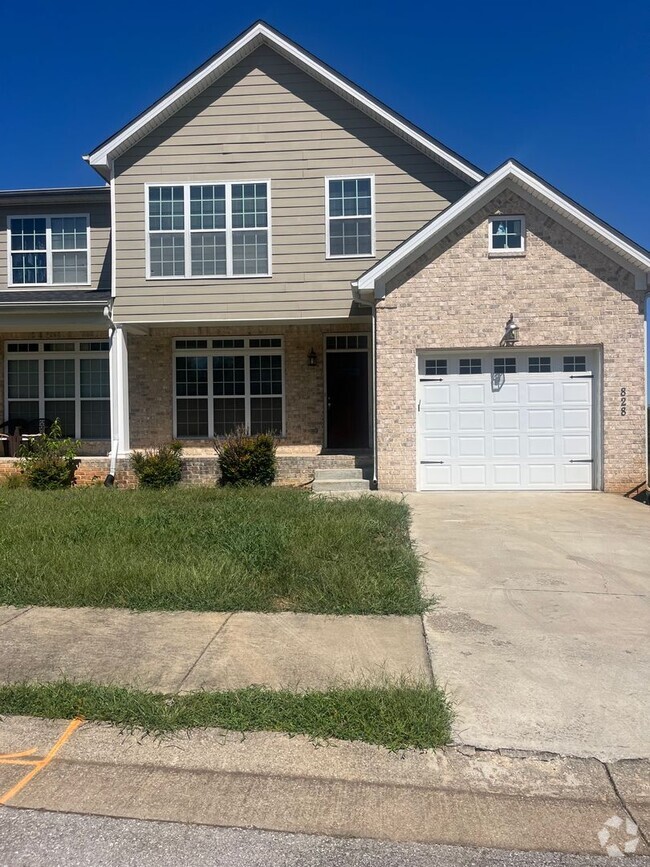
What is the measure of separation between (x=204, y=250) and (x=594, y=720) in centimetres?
1219

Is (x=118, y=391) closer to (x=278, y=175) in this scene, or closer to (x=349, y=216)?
(x=278, y=175)

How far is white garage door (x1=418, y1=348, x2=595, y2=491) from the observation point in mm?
12523

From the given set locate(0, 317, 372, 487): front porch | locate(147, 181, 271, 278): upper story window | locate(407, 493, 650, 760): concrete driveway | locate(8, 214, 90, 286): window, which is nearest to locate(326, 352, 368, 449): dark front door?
locate(0, 317, 372, 487): front porch

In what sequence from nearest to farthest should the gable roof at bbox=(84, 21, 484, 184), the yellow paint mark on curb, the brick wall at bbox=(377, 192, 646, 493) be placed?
the yellow paint mark on curb, the brick wall at bbox=(377, 192, 646, 493), the gable roof at bbox=(84, 21, 484, 184)

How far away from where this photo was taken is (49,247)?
621 inches

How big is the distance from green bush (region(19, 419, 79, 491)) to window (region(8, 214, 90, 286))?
3.89 meters

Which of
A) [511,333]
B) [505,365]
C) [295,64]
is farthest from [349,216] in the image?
[505,365]

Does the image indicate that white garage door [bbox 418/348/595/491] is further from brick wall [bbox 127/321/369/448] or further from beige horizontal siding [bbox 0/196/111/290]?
beige horizontal siding [bbox 0/196/111/290]

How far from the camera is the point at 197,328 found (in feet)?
50.4

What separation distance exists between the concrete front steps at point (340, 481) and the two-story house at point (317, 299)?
41cm

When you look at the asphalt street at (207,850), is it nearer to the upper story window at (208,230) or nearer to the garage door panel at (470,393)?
the garage door panel at (470,393)

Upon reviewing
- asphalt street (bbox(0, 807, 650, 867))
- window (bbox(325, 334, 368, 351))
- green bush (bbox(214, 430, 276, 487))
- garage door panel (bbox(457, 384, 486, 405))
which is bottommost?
asphalt street (bbox(0, 807, 650, 867))

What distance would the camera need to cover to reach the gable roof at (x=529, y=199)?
11836 mm

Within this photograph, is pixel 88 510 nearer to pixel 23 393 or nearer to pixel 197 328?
pixel 197 328
